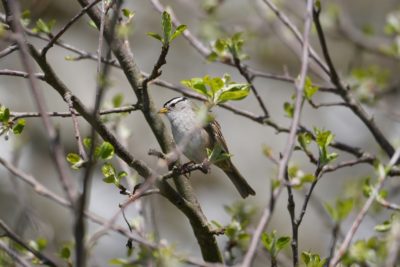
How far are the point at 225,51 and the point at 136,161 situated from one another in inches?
58.2

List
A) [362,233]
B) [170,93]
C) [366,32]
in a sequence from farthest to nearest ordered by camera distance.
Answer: [170,93] → [362,233] → [366,32]

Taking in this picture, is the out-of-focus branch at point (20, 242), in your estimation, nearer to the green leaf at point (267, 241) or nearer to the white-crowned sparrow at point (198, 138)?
the green leaf at point (267, 241)

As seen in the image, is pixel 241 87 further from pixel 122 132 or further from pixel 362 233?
pixel 362 233

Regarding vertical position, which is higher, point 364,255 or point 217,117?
point 217,117

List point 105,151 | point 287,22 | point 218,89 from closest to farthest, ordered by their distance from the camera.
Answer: point 105,151
point 218,89
point 287,22

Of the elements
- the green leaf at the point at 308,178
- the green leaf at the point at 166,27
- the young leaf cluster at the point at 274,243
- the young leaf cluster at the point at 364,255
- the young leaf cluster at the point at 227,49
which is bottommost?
the young leaf cluster at the point at 364,255

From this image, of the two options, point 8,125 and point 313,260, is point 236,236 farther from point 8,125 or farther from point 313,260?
point 8,125

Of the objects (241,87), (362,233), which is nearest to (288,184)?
(241,87)

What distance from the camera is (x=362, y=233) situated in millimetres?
6555

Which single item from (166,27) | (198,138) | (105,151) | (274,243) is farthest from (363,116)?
(105,151)

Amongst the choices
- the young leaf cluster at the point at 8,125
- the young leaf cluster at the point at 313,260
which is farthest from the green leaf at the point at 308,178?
the young leaf cluster at the point at 8,125

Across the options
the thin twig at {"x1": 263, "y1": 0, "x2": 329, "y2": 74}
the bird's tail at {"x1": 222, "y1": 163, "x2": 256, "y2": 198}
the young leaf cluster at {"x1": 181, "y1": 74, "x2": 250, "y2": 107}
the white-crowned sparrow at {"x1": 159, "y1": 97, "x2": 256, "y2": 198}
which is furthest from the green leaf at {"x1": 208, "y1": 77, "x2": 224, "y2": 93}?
the bird's tail at {"x1": 222, "y1": 163, "x2": 256, "y2": 198}

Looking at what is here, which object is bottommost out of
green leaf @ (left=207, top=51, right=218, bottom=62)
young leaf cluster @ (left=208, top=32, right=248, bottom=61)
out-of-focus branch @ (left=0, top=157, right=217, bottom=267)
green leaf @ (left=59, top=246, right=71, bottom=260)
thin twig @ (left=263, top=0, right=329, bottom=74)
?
out-of-focus branch @ (left=0, top=157, right=217, bottom=267)

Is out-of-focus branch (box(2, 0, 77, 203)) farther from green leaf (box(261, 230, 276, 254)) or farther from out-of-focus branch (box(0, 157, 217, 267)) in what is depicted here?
green leaf (box(261, 230, 276, 254))
